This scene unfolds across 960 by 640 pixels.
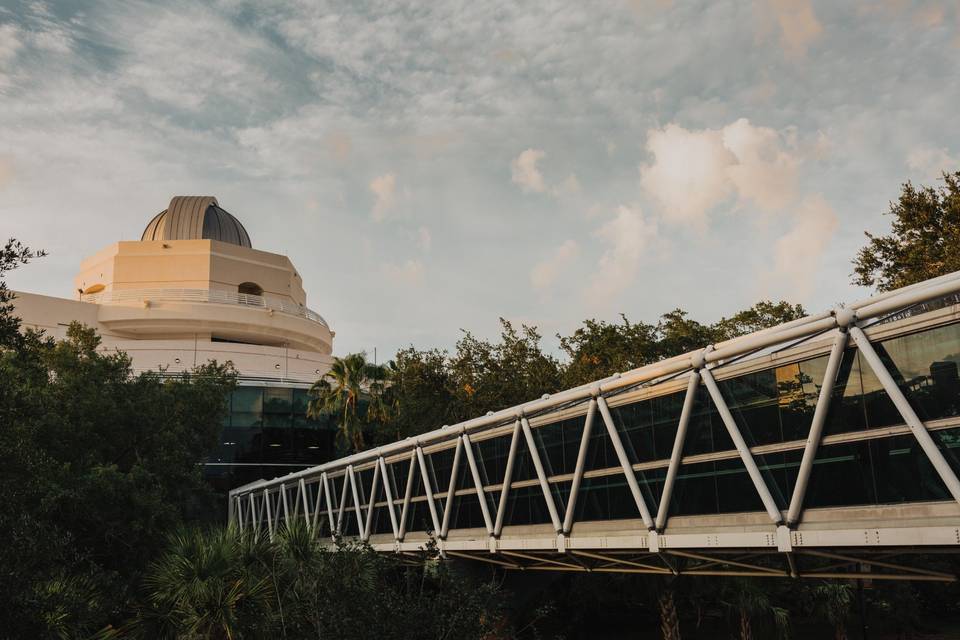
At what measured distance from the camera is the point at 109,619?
2842cm

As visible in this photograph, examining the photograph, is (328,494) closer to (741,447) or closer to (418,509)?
(418,509)

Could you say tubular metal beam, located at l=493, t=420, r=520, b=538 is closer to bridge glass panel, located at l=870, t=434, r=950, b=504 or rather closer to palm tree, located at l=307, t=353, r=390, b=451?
bridge glass panel, located at l=870, t=434, r=950, b=504

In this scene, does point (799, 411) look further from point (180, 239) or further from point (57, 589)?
point (180, 239)

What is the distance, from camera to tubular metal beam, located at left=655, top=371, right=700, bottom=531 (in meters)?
16.4

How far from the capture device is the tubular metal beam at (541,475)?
20.2 metres

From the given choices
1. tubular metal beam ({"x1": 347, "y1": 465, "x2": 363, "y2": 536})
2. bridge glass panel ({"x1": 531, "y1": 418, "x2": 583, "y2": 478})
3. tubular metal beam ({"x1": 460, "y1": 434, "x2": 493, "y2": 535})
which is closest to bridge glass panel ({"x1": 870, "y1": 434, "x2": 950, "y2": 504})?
bridge glass panel ({"x1": 531, "y1": 418, "x2": 583, "y2": 478})

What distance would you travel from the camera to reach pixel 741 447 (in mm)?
15297

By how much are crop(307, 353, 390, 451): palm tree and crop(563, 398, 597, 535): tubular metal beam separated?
2752 centimetres

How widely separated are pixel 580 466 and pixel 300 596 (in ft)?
22.0

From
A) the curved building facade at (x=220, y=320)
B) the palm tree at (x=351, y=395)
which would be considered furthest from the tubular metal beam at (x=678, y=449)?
the curved building facade at (x=220, y=320)

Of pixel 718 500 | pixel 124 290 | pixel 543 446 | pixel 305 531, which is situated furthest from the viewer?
pixel 124 290

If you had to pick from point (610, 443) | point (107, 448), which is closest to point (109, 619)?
point (107, 448)

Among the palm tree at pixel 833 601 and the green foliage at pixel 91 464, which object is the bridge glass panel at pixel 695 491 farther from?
the palm tree at pixel 833 601

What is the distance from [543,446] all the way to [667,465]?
4.60 meters
